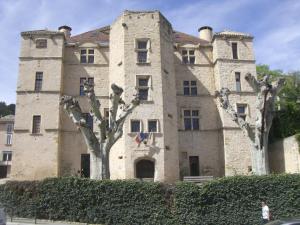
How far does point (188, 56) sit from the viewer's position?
32500 mm

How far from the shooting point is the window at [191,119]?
30.8m

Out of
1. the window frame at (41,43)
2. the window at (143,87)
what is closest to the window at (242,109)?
the window at (143,87)

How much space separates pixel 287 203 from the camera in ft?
51.3

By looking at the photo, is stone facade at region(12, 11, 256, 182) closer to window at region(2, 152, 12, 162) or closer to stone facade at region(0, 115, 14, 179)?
stone facade at region(0, 115, 14, 179)

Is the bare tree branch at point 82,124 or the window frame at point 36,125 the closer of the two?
the bare tree branch at point 82,124

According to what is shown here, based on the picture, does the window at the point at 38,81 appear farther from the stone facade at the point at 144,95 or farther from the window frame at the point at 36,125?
the window frame at the point at 36,125

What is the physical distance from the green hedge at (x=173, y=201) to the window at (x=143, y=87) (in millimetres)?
11920

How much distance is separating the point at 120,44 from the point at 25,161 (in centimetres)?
1176

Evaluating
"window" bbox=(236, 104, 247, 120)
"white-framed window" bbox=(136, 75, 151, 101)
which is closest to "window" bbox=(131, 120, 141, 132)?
"white-framed window" bbox=(136, 75, 151, 101)

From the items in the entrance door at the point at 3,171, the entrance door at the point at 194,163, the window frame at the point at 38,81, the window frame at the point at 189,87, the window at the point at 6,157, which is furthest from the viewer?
the window at the point at 6,157

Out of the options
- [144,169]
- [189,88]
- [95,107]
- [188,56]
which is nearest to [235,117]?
[95,107]

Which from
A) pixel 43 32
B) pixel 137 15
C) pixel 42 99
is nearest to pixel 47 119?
pixel 42 99

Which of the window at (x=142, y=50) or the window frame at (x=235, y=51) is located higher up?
the window frame at (x=235, y=51)

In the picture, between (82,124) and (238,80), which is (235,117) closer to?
(82,124)
